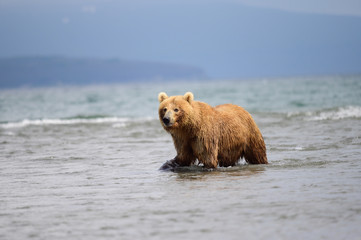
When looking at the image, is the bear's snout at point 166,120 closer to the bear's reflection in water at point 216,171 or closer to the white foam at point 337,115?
the bear's reflection in water at point 216,171

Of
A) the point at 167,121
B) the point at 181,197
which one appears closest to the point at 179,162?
the point at 167,121

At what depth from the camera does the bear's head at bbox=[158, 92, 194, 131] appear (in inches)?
311

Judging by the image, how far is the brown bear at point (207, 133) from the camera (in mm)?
8078

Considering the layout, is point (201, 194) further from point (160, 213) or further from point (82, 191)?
point (82, 191)

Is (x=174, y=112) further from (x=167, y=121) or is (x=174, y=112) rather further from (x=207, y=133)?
(x=207, y=133)

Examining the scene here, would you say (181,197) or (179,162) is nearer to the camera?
(181,197)

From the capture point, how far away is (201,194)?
6.41m

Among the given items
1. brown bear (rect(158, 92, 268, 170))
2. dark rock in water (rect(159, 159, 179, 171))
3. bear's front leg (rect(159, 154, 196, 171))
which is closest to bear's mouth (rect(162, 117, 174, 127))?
brown bear (rect(158, 92, 268, 170))

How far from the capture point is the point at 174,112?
7.98m

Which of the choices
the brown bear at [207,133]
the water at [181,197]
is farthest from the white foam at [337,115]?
the brown bear at [207,133]

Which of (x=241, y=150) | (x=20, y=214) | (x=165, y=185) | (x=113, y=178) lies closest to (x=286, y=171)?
(x=241, y=150)

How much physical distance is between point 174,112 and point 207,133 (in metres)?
0.63

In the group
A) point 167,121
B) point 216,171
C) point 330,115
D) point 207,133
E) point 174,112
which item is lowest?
point 216,171

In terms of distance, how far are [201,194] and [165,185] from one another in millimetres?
941
